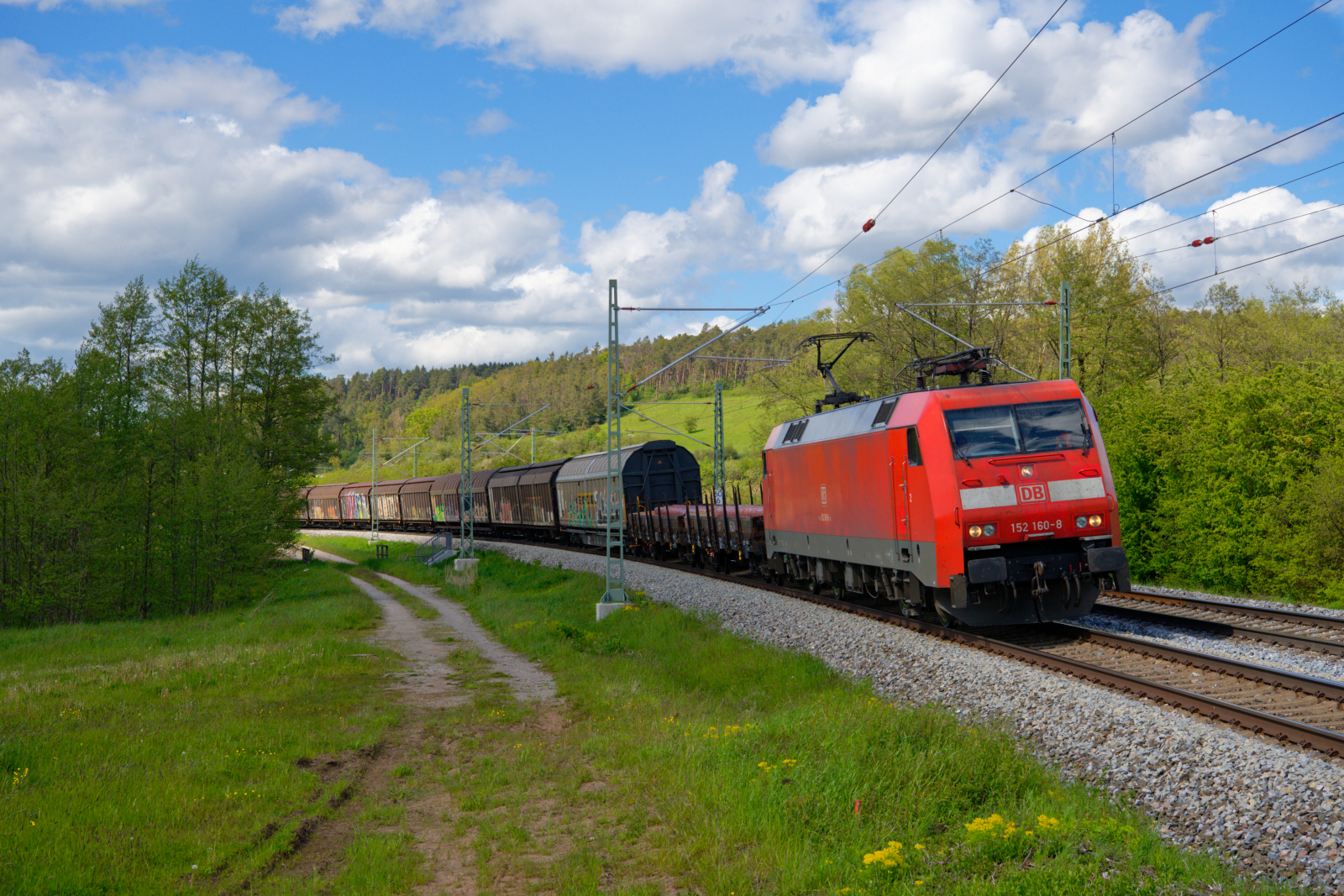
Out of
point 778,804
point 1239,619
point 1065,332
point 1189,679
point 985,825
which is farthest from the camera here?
point 1065,332

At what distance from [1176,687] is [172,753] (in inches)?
407

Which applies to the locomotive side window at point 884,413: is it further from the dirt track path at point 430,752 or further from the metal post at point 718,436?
the metal post at point 718,436

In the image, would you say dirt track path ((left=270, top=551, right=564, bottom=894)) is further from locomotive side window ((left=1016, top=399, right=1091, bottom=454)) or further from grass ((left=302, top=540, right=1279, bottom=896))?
locomotive side window ((left=1016, top=399, right=1091, bottom=454))

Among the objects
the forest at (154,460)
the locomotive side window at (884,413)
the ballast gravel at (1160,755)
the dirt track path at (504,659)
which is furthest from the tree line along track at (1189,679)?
the forest at (154,460)

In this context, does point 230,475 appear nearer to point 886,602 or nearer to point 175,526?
point 175,526

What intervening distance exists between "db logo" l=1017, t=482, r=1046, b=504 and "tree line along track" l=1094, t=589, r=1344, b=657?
3.06m

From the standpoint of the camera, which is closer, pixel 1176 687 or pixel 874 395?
pixel 1176 687

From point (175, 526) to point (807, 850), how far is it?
33.0 m

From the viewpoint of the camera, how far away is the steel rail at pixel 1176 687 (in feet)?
24.4

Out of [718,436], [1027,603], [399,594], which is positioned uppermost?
[718,436]

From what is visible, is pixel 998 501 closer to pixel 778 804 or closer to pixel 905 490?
pixel 905 490

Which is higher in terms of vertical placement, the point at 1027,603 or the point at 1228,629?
the point at 1027,603

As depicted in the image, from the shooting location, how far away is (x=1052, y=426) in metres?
12.7

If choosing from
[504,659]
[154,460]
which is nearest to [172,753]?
[504,659]
